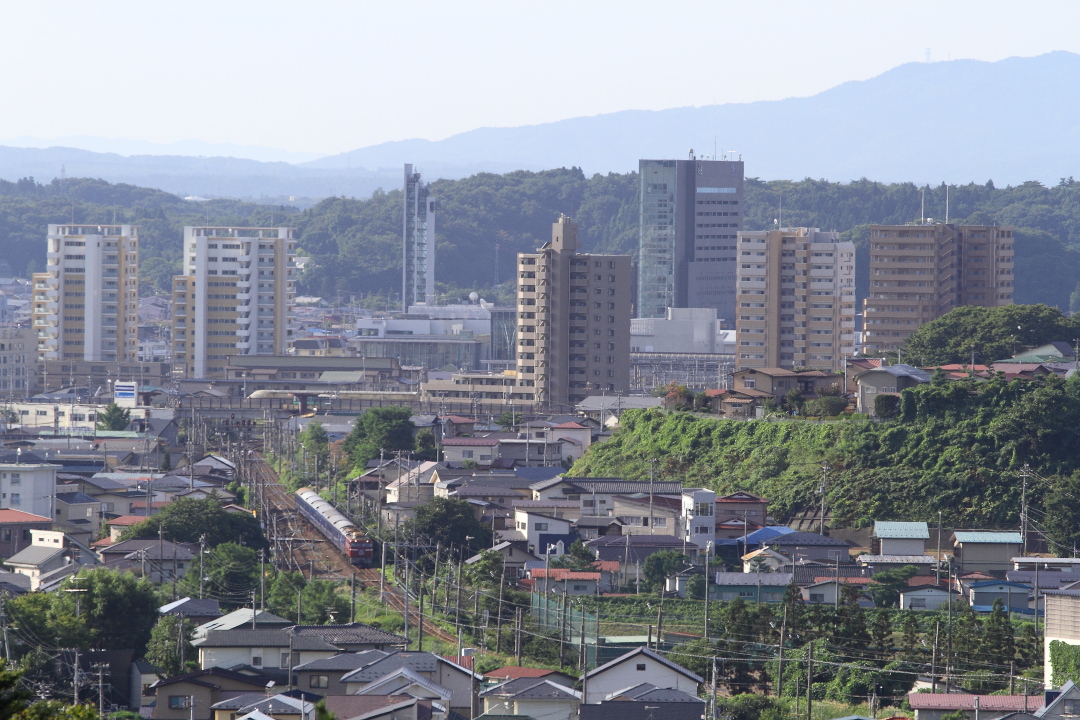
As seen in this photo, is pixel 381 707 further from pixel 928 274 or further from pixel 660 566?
pixel 928 274

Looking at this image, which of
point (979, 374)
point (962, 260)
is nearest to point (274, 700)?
point (979, 374)

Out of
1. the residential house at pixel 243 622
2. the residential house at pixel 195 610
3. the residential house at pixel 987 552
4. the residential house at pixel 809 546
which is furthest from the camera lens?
the residential house at pixel 809 546

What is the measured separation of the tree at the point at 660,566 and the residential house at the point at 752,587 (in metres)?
0.99

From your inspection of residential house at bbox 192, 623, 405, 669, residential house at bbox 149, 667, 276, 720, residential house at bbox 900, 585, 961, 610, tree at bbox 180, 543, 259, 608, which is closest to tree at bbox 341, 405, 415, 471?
tree at bbox 180, 543, 259, 608

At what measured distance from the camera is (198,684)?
898 inches

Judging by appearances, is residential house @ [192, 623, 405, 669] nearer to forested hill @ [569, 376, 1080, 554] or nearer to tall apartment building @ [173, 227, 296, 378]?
forested hill @ [569, 376, 1080, 554]

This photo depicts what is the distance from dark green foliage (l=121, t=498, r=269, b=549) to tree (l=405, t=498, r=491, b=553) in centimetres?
292

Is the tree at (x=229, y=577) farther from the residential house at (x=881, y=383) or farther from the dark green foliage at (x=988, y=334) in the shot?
the dark green foliage at (x=988, y=334)

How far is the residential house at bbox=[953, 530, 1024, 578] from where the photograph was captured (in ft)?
105

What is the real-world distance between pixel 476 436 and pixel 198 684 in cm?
2755

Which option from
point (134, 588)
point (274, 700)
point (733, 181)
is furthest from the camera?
point (733, 181)

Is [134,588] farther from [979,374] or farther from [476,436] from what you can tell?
[476,436]

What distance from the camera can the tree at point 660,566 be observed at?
31.1m

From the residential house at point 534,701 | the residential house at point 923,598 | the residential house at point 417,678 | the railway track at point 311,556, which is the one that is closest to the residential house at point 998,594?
the residential house at point 923,598
